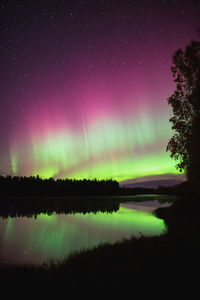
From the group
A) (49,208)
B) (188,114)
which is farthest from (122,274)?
(49,208)

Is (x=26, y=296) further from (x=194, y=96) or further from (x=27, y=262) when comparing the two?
(x=194, y=96)

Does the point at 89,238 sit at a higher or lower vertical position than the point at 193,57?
lower

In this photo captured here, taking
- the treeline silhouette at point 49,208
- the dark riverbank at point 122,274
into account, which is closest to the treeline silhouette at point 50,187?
the treeline silhouette at point 49,208

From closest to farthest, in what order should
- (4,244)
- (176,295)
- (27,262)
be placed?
(176,295) → (27,262) → (4,244)

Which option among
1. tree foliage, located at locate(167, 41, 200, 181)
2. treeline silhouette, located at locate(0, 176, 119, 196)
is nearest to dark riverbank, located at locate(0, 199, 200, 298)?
tree foliage, located at locate(167, 41, 200, 181)

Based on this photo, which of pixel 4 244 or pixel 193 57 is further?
pixel 4 244

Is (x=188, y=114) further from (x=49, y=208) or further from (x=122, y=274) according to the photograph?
(x=49, y=208)

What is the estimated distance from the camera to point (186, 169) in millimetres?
15586

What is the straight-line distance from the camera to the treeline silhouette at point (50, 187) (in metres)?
137

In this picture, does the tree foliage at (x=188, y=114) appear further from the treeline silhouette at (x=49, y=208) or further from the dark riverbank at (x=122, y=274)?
the treeline silhouette at (x=49, y=208)

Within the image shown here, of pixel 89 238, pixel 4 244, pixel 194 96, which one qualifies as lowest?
pixel 89 238

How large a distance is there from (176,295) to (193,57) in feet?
56.8

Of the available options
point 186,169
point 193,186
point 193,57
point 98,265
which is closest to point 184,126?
point 186,169

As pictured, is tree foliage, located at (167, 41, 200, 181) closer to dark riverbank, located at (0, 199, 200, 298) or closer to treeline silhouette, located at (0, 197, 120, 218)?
dark riverbank, located at (0, 199, 200, 298)
